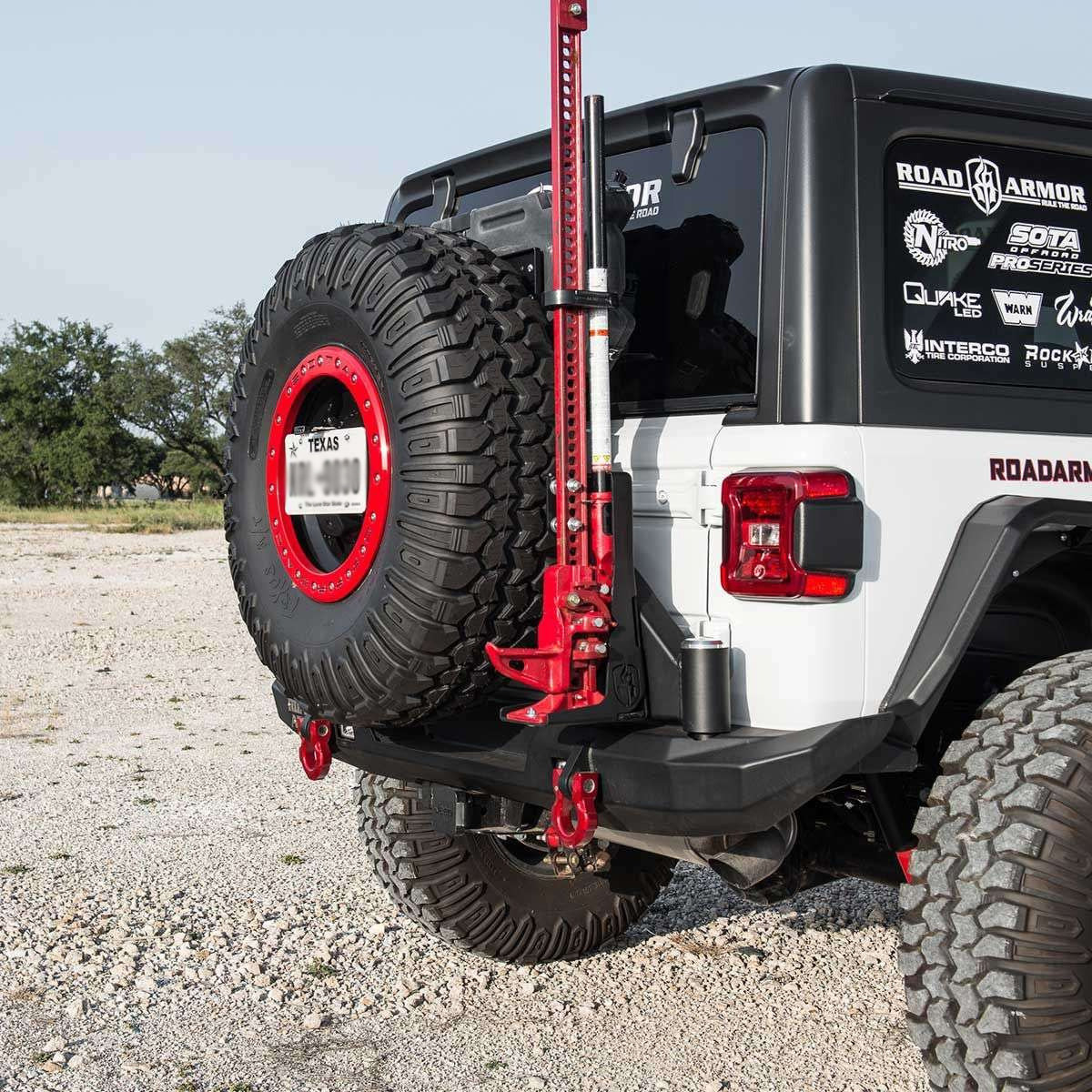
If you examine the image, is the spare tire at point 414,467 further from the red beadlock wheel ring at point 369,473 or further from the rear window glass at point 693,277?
the rear window glass at point 693,277

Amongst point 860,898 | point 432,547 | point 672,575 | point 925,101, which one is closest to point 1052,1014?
point 672,575

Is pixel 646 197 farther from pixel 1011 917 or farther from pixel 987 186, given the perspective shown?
pixel 1011 917

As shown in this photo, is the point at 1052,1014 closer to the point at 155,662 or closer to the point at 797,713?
the point at 797,713

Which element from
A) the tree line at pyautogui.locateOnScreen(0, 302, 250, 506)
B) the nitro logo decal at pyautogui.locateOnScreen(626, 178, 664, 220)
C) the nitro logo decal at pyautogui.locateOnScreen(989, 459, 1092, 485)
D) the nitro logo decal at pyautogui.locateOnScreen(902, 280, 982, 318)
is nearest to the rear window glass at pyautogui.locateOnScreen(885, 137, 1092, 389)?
the nitro logo decal at pyautogui.locateOnScreen(902, 280, 982, 318)

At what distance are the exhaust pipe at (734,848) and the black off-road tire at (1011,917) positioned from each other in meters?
0.39

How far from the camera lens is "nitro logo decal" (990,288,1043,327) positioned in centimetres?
313

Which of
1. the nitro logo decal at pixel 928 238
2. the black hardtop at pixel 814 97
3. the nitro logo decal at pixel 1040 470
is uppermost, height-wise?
the black hardtop at pixel 814 97

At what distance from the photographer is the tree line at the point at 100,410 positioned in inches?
2074

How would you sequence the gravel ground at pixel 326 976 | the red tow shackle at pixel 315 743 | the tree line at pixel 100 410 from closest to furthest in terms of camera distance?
the gravel ground at pixel 326 976 → the red tow shackle at pixel 315 743 → the tree line at pixel 100 410

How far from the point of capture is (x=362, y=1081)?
3371mm

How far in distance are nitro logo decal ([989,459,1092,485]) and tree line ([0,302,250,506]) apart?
44.7 metres

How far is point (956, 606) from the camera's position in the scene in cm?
288

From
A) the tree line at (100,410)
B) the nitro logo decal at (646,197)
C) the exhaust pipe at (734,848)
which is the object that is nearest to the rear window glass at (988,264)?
the nitro logo decal at (646,197)

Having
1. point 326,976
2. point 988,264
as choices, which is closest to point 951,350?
point 988,264
